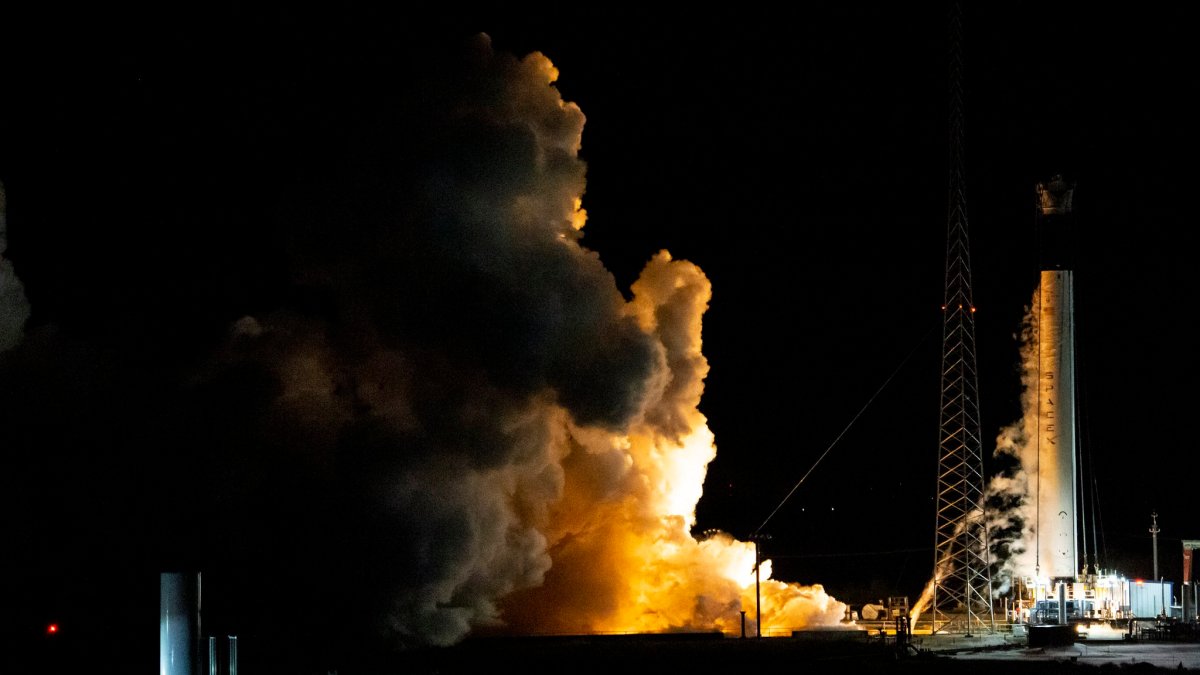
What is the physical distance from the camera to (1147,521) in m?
77.6

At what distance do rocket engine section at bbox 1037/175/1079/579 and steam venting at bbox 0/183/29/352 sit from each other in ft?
90.7

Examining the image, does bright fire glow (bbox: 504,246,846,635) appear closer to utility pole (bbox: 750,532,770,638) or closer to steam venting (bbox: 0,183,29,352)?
utility pole (bbox: 750,532,770,638)

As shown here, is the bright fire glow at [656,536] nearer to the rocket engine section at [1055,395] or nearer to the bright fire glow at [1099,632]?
the bright fire glow at [1099,632]

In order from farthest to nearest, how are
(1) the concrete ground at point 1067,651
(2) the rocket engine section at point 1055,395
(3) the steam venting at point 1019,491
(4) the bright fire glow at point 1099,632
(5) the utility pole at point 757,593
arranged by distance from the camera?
(3) the steam venting at point 1019,491, (2) the rocket engine section at point 1055,395, (4) the bright fire glow at point 1099,632, (5) the utility pole at point 757,593, (1) the concrete ground at point 1067,651

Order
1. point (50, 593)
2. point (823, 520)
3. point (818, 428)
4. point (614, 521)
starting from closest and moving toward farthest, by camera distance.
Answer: point (50, 593), point (614, 521), point (818, 428), point (823, 520)

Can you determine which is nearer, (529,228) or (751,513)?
(529,228)

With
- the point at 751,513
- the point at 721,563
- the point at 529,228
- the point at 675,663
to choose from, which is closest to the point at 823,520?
the point at 751,513

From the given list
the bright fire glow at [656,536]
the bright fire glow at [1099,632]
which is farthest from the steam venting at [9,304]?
the bright fire glow at [1099,632]

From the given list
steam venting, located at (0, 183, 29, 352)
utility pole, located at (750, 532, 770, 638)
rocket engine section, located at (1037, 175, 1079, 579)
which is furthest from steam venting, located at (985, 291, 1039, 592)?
steam venting, located at (0, 183, 29, 352)

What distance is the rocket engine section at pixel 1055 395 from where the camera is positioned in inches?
1934

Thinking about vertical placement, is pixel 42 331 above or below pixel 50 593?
above

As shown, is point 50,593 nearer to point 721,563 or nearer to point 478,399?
point 478,399

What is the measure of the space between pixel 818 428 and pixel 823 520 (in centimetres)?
1024

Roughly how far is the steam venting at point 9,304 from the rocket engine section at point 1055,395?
1089 inches
